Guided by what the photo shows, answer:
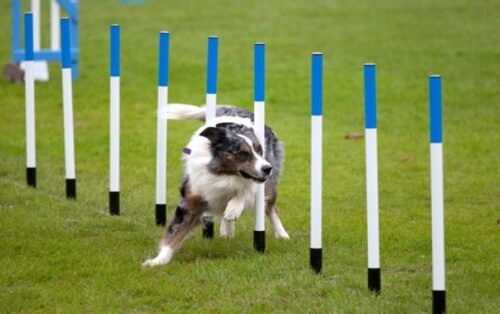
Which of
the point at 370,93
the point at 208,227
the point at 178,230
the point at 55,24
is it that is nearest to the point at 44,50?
the point at 55,24

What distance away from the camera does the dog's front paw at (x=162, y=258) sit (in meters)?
7.48

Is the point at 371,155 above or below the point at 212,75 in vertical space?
below

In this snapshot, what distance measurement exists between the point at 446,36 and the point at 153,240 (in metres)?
14.7

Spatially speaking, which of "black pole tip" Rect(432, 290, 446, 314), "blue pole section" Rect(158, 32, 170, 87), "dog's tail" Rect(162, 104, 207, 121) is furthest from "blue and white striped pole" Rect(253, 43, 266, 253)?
"black pole tip" Rect(432, 290, 446, 314)

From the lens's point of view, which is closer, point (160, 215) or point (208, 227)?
point (208, 227)

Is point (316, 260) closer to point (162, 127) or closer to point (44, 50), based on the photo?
point (162, 127)

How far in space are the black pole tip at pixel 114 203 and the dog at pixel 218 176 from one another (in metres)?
1.54

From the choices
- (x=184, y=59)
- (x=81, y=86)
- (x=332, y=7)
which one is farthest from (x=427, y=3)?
(x=81, y=86)

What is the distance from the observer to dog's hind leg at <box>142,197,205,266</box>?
7539 millimetres

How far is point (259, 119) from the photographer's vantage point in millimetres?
7605

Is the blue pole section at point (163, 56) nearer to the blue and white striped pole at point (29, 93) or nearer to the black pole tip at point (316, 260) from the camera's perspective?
the blue and white striped pole at point (29, 93)

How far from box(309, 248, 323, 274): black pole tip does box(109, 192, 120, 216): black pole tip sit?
105 inches

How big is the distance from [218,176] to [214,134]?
354 millimetres

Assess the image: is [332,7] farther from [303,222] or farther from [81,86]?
[303,222]
